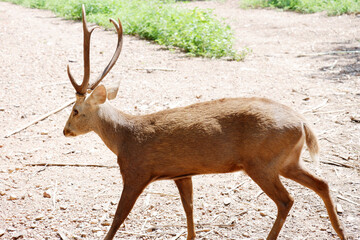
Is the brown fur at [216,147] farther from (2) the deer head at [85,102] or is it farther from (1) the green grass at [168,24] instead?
(1) the green grass at [168,24]

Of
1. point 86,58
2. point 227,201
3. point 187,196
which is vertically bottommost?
point 227,201

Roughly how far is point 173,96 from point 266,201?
10.2 ft

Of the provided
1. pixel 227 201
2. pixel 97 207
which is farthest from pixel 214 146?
pixel 97 207

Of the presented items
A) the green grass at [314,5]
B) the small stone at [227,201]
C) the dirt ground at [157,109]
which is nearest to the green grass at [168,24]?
the dirt ground at [157,109]

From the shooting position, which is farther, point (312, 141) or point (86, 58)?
point (86, 58)

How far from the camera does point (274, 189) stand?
11.6 ft

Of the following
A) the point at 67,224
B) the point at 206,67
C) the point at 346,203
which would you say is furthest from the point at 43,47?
the point at 346,203

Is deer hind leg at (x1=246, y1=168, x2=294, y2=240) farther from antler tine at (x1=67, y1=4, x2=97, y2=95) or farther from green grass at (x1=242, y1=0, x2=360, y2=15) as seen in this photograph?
green grass at (x1=242, y1=0, x2=360, y2=15)

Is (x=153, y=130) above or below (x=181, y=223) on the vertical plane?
above

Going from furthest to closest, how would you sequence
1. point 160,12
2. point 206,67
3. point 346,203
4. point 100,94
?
point 160,12 → point 206,67 → point 346,203 → point 100,94

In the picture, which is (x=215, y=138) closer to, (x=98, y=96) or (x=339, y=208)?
(x=98, y=96)

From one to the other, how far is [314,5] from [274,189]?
40.8 ft

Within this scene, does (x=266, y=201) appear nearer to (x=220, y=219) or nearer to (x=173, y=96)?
(x=220, y=219)

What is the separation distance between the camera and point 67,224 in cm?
438
